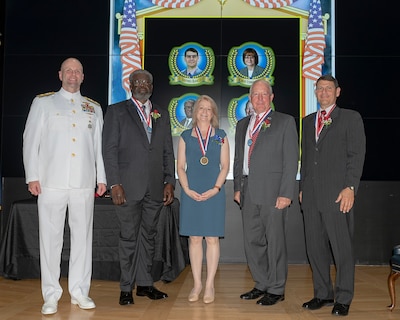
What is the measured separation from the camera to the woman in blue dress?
10.9 feet

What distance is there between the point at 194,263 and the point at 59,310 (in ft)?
3.33

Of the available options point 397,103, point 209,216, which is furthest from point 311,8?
point 209,216

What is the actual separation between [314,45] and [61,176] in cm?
379

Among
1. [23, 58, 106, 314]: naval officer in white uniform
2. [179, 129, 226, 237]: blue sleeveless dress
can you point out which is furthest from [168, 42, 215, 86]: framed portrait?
[23, 58, 106, 314]: naval officer in white uniform

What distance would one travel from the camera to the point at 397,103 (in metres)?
5.54

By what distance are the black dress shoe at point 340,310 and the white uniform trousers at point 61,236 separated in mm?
1760

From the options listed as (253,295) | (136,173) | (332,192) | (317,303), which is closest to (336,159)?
(332,192)

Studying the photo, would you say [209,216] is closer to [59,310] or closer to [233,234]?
[59,310]

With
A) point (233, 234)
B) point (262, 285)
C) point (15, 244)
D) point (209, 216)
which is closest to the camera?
point (209, 216)

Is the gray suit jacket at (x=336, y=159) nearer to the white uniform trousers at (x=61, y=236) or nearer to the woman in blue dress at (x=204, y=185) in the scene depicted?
the woman in blue dress at (x=204, y=185)

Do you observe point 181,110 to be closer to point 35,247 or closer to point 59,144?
point 35,247

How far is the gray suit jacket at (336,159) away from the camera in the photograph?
3.10 metres

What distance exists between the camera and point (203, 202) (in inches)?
131

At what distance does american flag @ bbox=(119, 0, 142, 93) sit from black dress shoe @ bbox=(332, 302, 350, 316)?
3.68m
